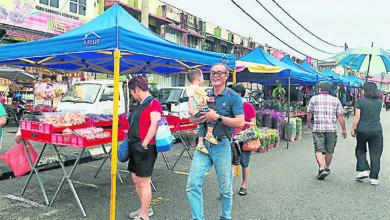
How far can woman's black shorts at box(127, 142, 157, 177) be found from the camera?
3688 mm

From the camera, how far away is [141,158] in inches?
146

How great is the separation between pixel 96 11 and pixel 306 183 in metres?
17.2

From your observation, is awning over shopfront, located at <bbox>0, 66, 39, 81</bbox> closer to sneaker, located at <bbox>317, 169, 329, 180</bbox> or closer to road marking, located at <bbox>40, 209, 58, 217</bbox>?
road marking, located at <bbox>40, 209, 58, 217</bbox>

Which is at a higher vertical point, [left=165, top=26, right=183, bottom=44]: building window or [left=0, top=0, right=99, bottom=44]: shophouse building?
[left=165, top=26, right=183, bottom=44]: building window

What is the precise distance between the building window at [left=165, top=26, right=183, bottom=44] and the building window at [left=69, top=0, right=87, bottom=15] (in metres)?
8.71

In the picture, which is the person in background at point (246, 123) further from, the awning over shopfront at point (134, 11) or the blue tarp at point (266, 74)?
the awning over shopfront at point (134, 11)

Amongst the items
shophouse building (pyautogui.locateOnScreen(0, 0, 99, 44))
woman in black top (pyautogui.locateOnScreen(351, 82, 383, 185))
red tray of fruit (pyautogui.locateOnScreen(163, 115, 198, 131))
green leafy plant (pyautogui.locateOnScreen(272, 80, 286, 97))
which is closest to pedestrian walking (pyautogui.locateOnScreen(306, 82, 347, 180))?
woman in black top (pyautogui.locateOnScreen(351, 82, 383, 185))

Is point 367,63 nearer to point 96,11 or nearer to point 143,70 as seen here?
point 143,70

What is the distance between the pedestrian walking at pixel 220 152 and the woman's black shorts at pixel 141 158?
0.67m

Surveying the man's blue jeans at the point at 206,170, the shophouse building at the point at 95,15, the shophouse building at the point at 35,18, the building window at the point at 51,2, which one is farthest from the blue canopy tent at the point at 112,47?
the building window at the point at 51,2

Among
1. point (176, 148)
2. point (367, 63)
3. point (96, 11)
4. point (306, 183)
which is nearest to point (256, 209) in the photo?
point (306, 183)

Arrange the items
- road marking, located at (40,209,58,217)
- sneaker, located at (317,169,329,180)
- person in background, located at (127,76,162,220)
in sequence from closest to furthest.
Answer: person in background, located at (127,76,162,220) → road marking, located at (40,209,58,217) → sneaker, located at (317,169,329,180)

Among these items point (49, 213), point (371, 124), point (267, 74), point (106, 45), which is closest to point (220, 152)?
point (106, 45)

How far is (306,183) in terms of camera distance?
5.75 meters
